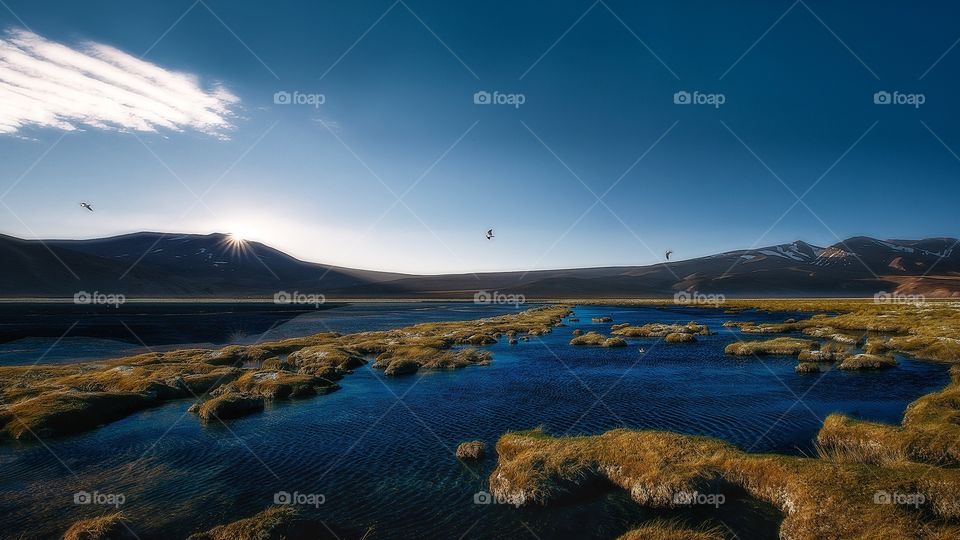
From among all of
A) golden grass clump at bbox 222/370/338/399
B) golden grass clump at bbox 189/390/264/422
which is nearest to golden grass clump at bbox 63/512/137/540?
golden grass clump at bbox 189/390/264/422

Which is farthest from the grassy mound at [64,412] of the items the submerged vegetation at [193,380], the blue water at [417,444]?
the blue water at [417,444]

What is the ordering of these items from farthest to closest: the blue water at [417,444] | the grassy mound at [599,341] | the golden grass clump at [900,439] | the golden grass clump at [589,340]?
the golden grass clump at [589,340], the grassy mound at [599,341], the golden grass clump at [900,439], the blue water at [417,444]

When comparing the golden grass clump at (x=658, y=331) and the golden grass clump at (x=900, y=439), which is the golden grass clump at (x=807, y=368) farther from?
the golden grass clump at (x=658, y=331)

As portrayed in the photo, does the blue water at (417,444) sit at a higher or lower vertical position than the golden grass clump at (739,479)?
lower

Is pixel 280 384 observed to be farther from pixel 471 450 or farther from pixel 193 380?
pixel 471 450

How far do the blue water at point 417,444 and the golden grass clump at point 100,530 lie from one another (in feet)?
2.60

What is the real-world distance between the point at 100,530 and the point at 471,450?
59.0 ft

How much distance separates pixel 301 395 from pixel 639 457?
32726 millimetres

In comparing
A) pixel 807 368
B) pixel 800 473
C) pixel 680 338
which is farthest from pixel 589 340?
pixel 800 473

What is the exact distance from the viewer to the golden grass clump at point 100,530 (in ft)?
61.8

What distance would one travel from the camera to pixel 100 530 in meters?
19.0

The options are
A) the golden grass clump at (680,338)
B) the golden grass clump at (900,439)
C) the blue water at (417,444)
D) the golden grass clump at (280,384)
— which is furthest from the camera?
the golden grass clump at (680,338)

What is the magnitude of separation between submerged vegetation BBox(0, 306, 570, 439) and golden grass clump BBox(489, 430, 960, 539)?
86.5 ft

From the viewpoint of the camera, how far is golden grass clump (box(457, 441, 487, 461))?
27688 mm
